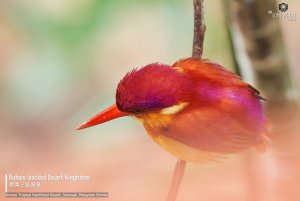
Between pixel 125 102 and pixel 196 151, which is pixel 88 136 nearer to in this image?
pixel 125 102

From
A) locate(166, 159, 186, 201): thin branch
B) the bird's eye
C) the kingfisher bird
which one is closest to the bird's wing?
the kingfisher bird

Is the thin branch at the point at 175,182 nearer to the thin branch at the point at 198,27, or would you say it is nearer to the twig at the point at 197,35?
the twig at the point at 197,35

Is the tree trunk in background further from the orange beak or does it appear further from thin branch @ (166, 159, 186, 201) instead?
the orange beak

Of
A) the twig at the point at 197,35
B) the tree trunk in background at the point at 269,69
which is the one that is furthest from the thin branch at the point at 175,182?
the tree trunk in background at the point at 269,69

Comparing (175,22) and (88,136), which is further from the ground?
(175,22)

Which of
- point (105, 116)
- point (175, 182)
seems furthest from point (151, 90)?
point (175, 182)

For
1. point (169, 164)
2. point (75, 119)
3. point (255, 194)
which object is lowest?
point (255, 194)

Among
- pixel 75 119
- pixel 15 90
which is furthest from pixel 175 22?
pixel 15 90
